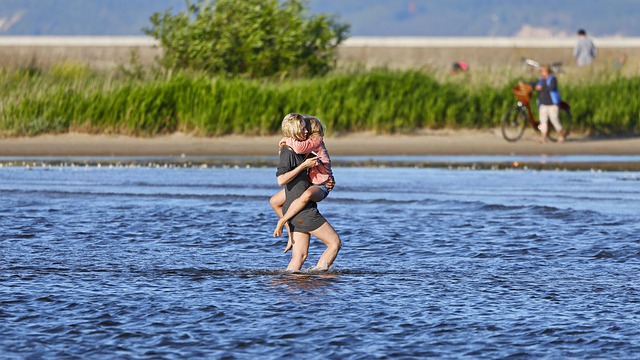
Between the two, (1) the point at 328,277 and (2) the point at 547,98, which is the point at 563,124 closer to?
(2) the point at 547,98

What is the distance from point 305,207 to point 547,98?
17324mm

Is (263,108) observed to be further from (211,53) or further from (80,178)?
(80,178)

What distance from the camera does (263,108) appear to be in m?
27.2

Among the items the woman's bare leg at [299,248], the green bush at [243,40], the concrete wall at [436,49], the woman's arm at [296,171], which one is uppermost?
the concrete wall at [436,49]

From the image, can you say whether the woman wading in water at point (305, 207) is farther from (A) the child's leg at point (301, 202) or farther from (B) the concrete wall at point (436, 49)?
(B) the concrete wall at point (436, 49)

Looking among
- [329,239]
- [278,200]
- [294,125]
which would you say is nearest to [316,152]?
[294,125]

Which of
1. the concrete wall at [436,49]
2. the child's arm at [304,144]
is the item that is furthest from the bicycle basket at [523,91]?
the concrete wall at [436,49]

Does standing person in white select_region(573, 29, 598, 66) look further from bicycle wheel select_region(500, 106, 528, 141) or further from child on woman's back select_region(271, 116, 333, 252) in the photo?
child on woman's back select_region(271, 116, 333, 252)

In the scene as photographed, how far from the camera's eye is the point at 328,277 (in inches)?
400

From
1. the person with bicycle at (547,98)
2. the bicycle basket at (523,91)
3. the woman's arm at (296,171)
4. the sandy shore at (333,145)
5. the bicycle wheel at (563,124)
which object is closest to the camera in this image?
the woman's arm at (296,171)

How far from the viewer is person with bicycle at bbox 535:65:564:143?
1045 inches

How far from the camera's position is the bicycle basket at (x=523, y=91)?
2680 centimetres

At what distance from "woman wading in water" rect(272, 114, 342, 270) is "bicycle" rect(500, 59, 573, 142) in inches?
674

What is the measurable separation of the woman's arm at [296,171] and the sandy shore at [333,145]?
48.1 ft
